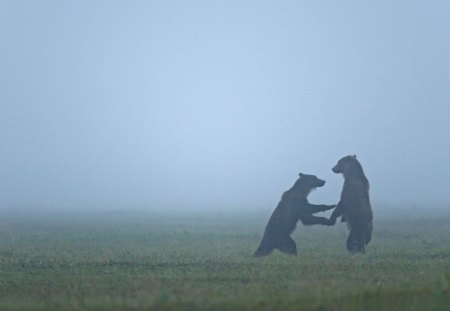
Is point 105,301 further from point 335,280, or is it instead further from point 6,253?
point 6,253

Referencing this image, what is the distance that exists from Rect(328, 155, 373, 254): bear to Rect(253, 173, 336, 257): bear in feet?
1.99

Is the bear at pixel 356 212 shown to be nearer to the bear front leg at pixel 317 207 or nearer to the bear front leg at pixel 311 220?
the bear front leg at pixel 311 220

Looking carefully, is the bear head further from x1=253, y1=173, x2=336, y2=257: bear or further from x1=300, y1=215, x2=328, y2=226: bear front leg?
x1=300, y1=215, x2=328, y2=226: bear front leg

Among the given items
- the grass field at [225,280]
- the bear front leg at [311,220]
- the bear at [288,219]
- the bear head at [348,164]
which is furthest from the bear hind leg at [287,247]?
the bear head at [348,164]

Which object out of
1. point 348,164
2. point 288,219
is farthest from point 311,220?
point 348,164

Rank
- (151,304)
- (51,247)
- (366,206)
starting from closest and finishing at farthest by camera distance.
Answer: (151,304), (366,206), (51,247)

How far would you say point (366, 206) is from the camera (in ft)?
82.0

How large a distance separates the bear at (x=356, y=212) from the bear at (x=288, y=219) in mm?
608

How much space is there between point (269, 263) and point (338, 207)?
16.4 ft

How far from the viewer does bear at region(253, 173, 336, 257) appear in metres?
24.1

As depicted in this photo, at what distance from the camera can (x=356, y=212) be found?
24891 millimetres

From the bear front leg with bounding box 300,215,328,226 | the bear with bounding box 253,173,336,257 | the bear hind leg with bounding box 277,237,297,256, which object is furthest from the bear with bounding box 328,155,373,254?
the bear hind leg with bounding box 277,237,297,256

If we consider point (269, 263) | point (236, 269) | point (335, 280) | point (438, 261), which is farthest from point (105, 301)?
point (438, 261)

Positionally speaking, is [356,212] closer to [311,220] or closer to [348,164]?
[311,220]
